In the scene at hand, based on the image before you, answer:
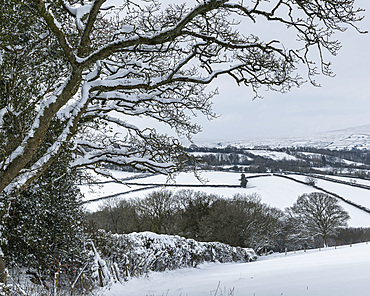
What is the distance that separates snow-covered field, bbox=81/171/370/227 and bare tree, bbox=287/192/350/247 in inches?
290

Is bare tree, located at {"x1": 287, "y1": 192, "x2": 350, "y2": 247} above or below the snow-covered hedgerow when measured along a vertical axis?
below

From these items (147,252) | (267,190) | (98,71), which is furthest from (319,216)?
(98,71)

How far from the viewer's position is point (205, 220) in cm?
3562

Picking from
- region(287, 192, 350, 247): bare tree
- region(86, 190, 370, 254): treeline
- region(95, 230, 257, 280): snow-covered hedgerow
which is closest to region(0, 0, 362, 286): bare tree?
region(95, 230, 257, 280): snow-covered hedgerow

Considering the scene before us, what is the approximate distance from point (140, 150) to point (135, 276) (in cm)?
440

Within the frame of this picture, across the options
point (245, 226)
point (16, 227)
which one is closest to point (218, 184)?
point (245, 226)

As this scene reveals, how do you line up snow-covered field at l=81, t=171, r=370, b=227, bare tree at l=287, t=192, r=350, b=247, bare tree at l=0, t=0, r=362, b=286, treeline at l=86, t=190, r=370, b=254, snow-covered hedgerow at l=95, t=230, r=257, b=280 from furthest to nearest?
snow-covered field at l=81, t=171, r=370, b=227 → bare tree at l=287, t=192, r=350, b=247 → treeline at l=86, t=190, r=370, b=254 → snow-covered hedgerow at l=95, t=230, r=257, b=280 → bare tree at l=0, t=0, r=362, b=286

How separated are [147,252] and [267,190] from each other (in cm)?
5660

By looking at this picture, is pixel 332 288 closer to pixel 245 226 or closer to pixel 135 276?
pixel 135 276

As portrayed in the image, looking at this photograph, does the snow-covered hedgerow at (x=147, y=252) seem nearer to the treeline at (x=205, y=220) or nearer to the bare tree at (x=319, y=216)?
the treeline at (x=205, y=220)

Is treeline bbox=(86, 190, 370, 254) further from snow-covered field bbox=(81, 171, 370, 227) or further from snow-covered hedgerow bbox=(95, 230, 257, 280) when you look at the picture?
Answer: snow-covered hedgerow bbox=(95, 230, 257, 280)

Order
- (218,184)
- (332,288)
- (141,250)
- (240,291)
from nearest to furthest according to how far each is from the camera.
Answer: (332,288) → (240,291) → (141,250) → (218,184)

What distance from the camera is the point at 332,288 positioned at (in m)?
4.04

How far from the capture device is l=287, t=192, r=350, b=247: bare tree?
42062 mm
